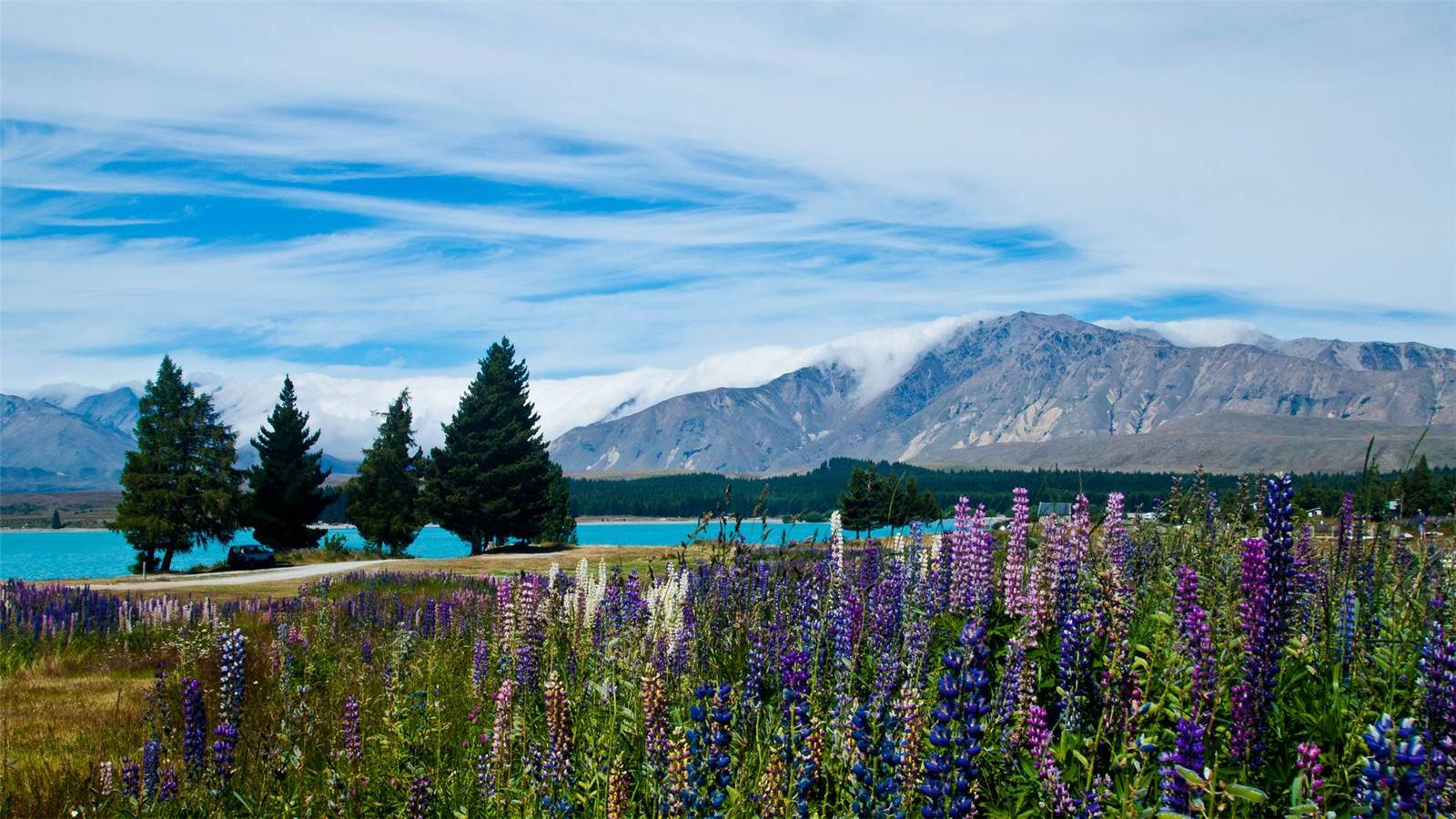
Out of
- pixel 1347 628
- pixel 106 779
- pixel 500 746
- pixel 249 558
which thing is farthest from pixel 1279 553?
pixel 249 558

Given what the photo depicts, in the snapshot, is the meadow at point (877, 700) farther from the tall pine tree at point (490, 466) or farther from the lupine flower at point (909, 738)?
the tall pine tree at point (490, 466)

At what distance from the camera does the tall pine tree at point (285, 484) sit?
59250 mm

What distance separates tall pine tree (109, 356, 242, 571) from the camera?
50.7m

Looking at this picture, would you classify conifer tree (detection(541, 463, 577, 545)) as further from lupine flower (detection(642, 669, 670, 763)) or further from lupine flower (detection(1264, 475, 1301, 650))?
lupine flower (detection(1264, 475, 1301, 650))

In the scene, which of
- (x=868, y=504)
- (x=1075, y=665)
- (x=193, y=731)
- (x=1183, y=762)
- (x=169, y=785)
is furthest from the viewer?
(x=868, y=504)

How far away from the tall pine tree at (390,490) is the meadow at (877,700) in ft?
175

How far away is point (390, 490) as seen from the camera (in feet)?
211

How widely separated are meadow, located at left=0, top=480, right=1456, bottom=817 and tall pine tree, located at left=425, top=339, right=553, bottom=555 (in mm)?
49365

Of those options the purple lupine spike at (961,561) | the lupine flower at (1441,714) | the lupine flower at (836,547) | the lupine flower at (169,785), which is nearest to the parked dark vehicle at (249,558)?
the lupine flower at (836,547)

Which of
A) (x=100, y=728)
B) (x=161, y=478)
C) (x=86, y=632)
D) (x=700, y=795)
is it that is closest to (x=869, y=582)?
(x=700, y=795)

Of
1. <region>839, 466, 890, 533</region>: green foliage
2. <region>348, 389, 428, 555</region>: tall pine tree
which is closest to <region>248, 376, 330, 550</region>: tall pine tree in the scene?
<region>348, 389, 428, 555</region>: tall pine tree

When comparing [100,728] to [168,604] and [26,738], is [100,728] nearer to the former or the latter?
[26,738]

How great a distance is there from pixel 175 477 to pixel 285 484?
27.7 ft

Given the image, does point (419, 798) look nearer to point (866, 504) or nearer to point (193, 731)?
point (193, 731)
